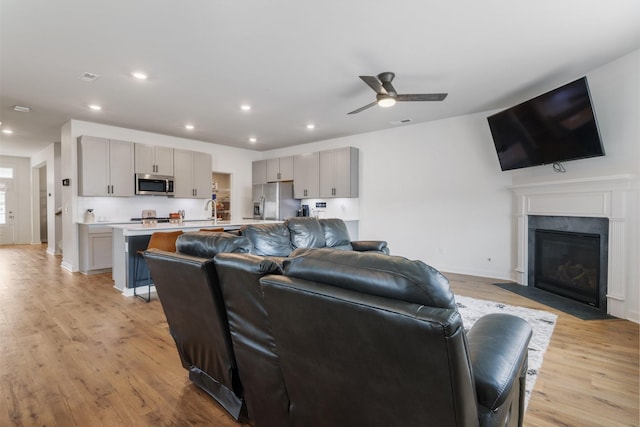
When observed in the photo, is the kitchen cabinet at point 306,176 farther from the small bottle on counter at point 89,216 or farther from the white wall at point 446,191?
the small bottle on counter at point 89,216

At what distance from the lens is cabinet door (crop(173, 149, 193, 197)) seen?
21.1 feet

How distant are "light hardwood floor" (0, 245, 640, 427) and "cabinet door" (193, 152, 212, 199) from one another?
346cm

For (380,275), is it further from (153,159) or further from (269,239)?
(153,159)

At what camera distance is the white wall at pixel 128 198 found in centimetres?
548

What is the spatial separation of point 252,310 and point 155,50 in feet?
9.27

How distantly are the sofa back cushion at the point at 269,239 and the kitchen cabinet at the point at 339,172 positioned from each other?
2.74 m

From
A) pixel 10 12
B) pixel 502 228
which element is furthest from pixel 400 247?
pixel 10 12

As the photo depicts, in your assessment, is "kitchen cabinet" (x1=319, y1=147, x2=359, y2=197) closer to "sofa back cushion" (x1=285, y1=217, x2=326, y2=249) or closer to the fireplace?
"sofa back cushion" (x1=285, y1=217, x2=326, y2=249)

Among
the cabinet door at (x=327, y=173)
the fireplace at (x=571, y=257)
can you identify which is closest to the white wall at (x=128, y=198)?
the cabinet door at (x=327, y=173)

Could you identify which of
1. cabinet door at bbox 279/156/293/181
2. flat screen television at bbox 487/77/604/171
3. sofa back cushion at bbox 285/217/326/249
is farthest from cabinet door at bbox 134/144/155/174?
flat screen television at bbox 487/77/604/171

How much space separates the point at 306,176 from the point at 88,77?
162 inches

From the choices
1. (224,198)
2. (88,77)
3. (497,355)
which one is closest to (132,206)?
(224,198)

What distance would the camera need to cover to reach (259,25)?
260cm

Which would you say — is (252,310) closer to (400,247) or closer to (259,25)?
(259,25)
